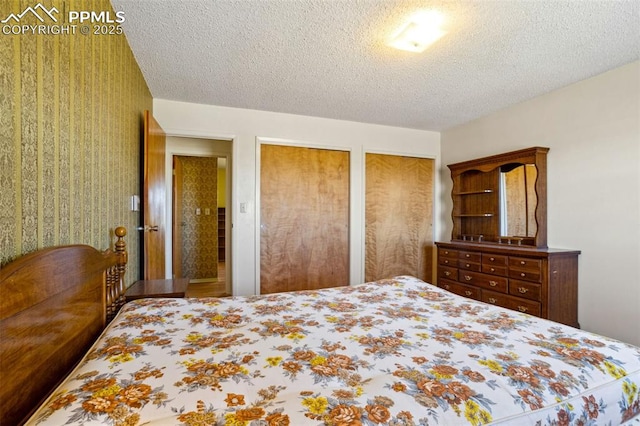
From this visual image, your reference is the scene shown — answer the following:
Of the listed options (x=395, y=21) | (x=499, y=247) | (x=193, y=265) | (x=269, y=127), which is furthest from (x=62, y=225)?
(x=193, y=265)

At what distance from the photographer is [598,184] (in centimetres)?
263

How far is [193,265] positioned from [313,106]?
10.8 ft

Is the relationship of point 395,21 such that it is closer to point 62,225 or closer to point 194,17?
point 194,17

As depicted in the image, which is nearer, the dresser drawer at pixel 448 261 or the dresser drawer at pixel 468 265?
the dresser drawer at pixel 468 265

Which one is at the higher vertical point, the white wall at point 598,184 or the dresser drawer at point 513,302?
the white wall at point 598,184

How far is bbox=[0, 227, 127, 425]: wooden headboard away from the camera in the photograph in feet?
2.45

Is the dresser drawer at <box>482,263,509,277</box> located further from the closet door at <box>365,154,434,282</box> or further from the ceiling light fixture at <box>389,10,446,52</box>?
the ceiling light fixture at <box>389,10,446,52</box>

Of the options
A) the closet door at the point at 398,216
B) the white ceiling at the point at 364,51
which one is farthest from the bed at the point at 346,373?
the closet door at the point at 398,216

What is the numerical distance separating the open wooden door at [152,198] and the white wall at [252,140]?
60cm

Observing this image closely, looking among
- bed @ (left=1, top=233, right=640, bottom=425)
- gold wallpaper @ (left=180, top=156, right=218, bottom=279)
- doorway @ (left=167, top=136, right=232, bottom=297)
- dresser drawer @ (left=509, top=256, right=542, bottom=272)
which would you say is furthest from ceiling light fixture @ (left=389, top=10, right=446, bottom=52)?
gold wallpaper @ (left=180, top=156, right=218, bottom=279)

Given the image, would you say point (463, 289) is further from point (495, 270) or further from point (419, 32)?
point (419, 32)

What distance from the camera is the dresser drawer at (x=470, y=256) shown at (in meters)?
3.29

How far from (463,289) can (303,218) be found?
1991mm

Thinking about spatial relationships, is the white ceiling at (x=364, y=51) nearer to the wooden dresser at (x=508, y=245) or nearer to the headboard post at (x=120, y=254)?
the wooden dresser at (x=508, y=245)
